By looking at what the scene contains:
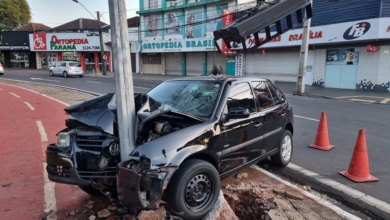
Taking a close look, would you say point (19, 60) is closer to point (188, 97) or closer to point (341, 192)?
point (188, 97)

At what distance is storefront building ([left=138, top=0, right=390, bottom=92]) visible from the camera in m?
18.7

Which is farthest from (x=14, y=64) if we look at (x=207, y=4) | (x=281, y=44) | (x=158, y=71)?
(x=281, y=44)

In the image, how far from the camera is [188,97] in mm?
4293

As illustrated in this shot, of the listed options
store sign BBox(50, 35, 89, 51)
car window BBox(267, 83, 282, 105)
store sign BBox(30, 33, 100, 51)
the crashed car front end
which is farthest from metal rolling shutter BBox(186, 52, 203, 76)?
the crashed car front end

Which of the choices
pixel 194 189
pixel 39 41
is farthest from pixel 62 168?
pixel 39 41

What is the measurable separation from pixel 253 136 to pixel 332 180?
157cm

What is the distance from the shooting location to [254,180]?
468 centimetres

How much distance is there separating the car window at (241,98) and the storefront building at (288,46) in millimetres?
3997

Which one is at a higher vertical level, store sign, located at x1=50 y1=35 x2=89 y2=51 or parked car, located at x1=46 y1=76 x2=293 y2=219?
store sign, located at x1=50 y1=35 x2=89 y2=51

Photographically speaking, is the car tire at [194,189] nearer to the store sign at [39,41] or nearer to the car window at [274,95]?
the car window at [274,95]

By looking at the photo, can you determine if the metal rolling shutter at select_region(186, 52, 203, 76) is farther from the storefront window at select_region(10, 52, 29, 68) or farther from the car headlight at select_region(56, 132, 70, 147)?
the car headlight at select_region(56, 132, 70, 147)

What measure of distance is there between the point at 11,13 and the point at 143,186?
64.0m

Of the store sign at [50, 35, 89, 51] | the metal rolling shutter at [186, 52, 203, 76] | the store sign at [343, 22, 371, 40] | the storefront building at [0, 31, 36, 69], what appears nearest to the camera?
the store sign at [343, 22, 371, 40]

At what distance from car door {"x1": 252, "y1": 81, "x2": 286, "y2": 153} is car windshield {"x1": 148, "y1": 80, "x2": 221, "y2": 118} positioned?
2.88 ft
